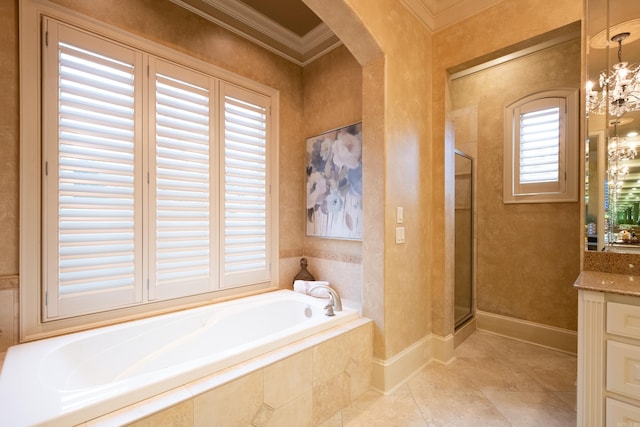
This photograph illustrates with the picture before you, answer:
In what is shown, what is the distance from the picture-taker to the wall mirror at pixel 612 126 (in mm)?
1586

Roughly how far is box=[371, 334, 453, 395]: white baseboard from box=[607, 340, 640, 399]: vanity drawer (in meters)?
1.12

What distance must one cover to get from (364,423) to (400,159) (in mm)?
1701

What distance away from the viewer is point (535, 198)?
2.70 metres

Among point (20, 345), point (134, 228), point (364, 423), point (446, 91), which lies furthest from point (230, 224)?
point (446, 91)

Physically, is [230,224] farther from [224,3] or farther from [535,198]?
[535,198]

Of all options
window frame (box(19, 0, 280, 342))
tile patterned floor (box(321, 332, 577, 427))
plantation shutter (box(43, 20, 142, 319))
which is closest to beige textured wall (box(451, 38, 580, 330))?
tile patterned floor (box(321, 332, 577, 427))

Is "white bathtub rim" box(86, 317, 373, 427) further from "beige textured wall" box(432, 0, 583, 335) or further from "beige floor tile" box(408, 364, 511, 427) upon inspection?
"beige textured wall" box(432, 0, 583, 335)

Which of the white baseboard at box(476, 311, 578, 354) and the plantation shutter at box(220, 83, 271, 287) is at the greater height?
the plantation shutter at box(220, 83, 271, 287)

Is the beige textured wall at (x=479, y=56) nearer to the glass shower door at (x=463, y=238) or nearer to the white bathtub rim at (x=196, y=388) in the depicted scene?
the glass shower door at (x=463, y=238)

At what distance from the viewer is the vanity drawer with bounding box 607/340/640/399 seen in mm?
1149

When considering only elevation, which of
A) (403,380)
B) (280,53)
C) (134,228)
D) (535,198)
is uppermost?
(280,53)

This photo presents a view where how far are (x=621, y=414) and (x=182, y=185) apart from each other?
8.86 feet

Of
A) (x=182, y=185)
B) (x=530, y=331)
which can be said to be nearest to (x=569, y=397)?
(x=530, y=331)

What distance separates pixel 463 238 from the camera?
2.88 m
